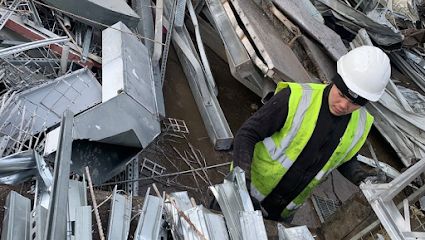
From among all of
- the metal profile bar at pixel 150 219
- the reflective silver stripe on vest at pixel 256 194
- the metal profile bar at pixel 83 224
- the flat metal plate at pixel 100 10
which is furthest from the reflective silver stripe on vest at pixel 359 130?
the flat metal plate at pixel 100 10

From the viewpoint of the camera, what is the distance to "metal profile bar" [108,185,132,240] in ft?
9.10

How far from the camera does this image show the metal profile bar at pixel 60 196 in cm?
236

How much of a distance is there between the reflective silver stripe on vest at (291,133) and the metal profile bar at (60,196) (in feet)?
3.88

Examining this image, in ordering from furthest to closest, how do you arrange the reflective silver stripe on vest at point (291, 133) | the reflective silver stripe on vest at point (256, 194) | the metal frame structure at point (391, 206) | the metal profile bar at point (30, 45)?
1. the metal profile bar at point (30, 45)
2. the reflective silver stripe on vest at point (256, 194)
3. the reflective silver stripe on vest at point (291, 133)
4. the metal frame structure at point (391, 206)

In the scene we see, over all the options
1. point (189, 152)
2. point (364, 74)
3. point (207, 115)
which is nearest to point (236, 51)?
point (207, 115)

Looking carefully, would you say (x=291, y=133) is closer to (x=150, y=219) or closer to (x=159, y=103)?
(x=150, y=219)

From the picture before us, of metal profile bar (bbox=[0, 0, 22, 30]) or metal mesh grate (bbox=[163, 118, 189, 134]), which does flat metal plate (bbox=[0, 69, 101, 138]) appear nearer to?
metal profile bar (bbox=[0, 0, 22, 30])

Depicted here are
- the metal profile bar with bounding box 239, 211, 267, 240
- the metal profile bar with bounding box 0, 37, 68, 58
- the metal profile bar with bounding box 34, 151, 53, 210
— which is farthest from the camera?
the metal profile bar with bounding box 0, 37, 68, 58

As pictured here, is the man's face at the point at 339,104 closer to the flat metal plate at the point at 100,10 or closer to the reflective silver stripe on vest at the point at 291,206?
the reflective silver stripe on vest at the point at 291,206

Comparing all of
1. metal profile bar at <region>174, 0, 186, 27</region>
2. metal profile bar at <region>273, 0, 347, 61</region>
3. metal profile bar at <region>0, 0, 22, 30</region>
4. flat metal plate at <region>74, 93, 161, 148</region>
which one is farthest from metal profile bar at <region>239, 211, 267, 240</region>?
metal profile bar at <region>174, 0, 186, 27</region>

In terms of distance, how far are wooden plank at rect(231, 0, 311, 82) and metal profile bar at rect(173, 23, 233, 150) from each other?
606 millimetres

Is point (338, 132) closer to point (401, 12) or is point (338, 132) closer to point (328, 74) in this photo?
point (328, 74)

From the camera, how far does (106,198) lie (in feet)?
10.3

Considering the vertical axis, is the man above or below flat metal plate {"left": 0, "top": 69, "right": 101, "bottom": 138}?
below
